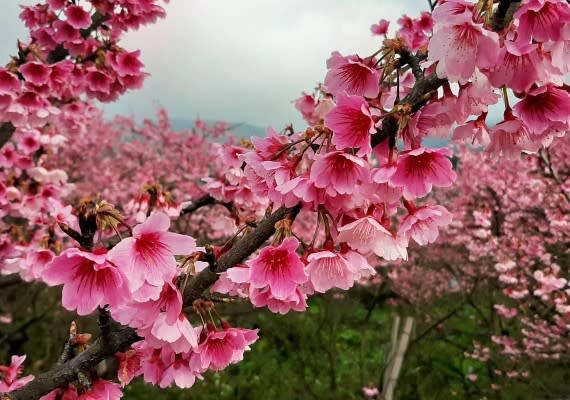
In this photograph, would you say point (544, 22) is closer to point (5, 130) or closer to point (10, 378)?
point (10, 378)

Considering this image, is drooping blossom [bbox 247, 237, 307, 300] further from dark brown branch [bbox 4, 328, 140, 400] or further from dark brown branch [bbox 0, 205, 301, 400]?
dark brown branch [bbox 4, 328, 140, 400]

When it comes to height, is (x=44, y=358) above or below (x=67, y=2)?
below

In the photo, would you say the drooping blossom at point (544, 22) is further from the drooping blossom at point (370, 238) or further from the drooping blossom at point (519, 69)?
the drooping blossom at point (370, 238)

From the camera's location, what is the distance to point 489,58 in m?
0.93

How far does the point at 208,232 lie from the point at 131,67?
30.6 feet

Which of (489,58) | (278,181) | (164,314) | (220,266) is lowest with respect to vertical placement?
(164,314)

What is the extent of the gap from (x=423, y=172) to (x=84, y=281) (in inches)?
31.3

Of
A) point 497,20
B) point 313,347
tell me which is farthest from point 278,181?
point 313,347

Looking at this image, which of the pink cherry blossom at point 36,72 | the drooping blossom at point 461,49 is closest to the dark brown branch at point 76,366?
the drooping blossom at point 461,49

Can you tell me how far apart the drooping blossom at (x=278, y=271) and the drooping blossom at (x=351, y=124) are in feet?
0.86

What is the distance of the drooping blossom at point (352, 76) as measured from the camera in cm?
121

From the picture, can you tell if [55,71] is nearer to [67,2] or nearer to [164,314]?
[67,2]

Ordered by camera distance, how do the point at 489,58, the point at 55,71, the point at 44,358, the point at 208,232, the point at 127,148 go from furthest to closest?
the point at 127,148 < the point at 208,232 < the point at 44,358 < the point at 55,71 < the point at 489,58

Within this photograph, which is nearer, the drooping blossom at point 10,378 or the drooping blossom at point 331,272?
the drooping blossom at point 331,272
